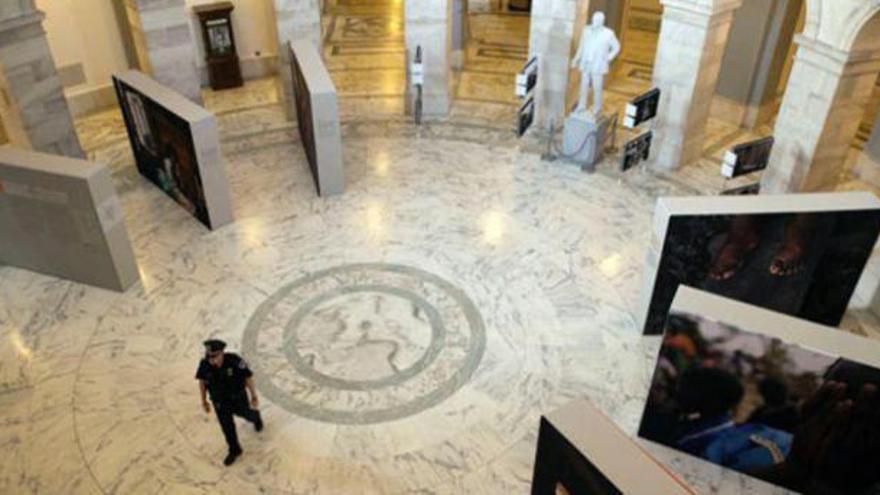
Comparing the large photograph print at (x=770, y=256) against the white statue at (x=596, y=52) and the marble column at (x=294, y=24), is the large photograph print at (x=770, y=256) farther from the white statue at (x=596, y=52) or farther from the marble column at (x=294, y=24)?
the marble column at (x=294, y=24)

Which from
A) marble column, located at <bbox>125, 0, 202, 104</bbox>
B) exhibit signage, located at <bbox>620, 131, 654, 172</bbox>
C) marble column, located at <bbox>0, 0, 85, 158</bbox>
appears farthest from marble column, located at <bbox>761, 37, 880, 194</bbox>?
marble column, located at <bbox>0, 0, 85, 158</bbox>

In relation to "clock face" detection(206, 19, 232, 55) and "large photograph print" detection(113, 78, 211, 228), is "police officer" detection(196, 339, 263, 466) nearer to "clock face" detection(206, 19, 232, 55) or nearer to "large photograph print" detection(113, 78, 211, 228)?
"large photograph print" detection(113, 78, 211, 228)

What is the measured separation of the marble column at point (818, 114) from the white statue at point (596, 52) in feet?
8.59

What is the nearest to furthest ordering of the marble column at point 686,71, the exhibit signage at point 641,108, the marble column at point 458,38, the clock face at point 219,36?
the marble column at point 686,71 < the exhibit signage at point 641,108 < the clock face at point 219,36 < the marble column at point 458,38

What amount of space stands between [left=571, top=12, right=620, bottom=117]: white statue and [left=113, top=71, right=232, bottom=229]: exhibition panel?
18.8ft

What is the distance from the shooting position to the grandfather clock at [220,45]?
13.8m

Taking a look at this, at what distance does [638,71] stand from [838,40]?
6.76 meters

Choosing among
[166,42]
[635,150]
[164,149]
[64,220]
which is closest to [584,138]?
[635,150]

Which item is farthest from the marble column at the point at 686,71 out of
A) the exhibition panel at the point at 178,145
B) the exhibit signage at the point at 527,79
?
the exhibition panel at the point at 178,145

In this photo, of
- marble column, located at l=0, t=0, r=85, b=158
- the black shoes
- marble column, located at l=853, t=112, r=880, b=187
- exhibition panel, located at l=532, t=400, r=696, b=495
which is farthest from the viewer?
marble column, located at l=853, t=112, r=880, b=187

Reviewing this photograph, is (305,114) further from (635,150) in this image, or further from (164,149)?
(635,150)

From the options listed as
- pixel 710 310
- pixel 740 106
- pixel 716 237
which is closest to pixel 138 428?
pixel 710 310

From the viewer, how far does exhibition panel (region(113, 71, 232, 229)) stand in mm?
9562

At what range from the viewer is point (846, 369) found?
5.79 metres
